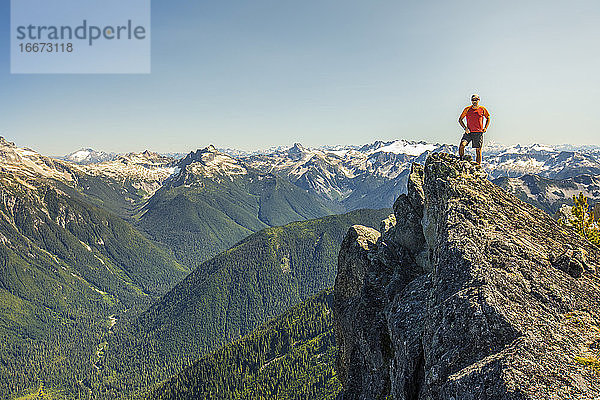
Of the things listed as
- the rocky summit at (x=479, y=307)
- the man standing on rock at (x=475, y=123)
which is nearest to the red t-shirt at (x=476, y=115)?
the man standing on rock at (x=475, y=123)

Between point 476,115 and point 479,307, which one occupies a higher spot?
point 476,115

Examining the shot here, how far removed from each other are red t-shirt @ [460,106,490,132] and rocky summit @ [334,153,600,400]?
2952 mm

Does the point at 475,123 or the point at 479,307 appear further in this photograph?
the point at 475,123

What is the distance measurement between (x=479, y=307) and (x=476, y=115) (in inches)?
610

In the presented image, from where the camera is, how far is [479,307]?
14695 millimetres

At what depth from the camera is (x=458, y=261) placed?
17016 millimetres

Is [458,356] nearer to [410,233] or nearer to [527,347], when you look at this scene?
[527,347]

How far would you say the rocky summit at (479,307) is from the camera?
12.9 m

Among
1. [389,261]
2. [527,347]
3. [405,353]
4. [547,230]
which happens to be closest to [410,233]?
[389,261]

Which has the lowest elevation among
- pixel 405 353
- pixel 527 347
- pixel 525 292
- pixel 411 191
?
pixel 405 353

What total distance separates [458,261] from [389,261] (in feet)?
34.9

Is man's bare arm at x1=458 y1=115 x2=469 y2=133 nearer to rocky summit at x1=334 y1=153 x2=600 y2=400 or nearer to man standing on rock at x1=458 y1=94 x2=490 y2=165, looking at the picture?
man standing on rock at x1=458 y1=94 x2=490 y2=165

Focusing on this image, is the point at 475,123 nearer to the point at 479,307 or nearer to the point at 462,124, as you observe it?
the point at 462,124

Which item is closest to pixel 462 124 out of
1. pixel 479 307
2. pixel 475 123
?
pixel 475 123
